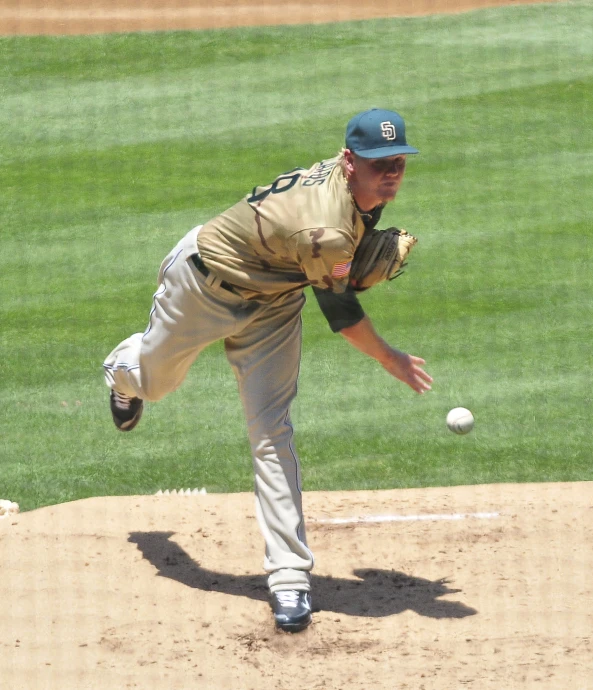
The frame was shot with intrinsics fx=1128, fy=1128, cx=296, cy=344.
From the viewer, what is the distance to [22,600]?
14.4 feet

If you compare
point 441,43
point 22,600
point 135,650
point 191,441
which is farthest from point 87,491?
point 441,43

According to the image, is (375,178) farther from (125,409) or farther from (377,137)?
(125,409)

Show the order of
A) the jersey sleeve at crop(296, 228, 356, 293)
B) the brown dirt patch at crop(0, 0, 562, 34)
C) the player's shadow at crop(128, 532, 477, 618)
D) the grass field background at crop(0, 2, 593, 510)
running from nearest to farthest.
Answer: the jersey sleeve at crop(296, 228, 356, 293) → the player's shadow at crop(128, 532, 477, 618) → the grass field background at crop(0, 2, 593, 510) → the brown dirt patch at crop(0, 0, 562, 34)

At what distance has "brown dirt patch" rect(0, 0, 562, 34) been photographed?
14141 millimetres

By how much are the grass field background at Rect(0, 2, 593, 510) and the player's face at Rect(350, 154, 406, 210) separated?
2.29 meters

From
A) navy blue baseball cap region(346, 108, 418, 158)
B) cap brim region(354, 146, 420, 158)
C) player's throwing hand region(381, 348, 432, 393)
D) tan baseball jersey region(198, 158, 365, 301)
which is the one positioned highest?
navy blue baseball cap region(346, 108, 418, 158)

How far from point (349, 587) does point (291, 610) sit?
0.54 meters

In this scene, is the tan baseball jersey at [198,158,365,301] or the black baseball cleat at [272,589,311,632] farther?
the black baseball cleat at [272,589,311,632]

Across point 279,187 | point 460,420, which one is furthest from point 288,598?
point 460,420

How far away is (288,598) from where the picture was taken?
4219mm

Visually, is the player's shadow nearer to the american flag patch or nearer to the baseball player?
the baseball player

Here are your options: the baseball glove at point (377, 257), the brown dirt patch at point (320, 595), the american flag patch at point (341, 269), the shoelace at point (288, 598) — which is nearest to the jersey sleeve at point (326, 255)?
the american flag patch at point (341, 269)

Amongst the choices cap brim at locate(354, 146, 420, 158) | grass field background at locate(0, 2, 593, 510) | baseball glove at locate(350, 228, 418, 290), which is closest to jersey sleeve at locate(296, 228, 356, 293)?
baseball glove at locate(350, 228, 418, 290)

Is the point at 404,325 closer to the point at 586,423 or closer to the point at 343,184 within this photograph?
the point at 586,423
